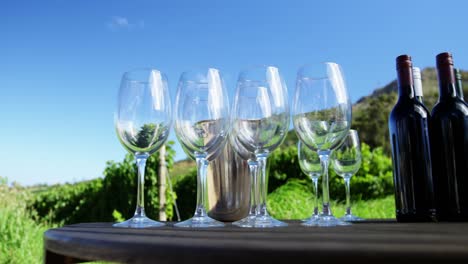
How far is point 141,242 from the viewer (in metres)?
0.50

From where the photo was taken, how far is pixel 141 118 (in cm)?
93

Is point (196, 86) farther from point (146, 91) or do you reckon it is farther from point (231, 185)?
point (231, 185)

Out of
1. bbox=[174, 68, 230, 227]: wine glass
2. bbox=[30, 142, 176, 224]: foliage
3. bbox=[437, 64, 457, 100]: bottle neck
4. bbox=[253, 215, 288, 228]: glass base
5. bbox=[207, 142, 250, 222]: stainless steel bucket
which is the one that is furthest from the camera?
bbox=[30, 142, 176, 224]: foliage

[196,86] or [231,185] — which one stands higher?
[196,86]

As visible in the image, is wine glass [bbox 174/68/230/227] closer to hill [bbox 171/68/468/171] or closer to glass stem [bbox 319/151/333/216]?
glass stem [bbox 319/151/333/216]

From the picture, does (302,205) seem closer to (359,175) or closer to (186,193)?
(359,175)

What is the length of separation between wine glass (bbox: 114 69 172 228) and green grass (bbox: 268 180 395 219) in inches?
115

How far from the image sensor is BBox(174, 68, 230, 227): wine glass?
2.91 feet

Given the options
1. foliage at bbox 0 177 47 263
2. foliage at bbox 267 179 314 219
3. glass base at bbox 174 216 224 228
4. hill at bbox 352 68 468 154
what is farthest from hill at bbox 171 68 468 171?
glass base at bbox 174 216 224 228

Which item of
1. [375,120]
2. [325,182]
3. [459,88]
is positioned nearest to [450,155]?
[459,88]

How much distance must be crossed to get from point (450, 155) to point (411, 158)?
9cm

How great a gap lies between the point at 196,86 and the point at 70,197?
594 cm

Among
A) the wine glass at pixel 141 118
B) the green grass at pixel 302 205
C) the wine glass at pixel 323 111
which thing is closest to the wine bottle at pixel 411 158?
the wine glass at pixel 323 111

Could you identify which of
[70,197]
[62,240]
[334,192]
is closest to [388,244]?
A: [62,240]
